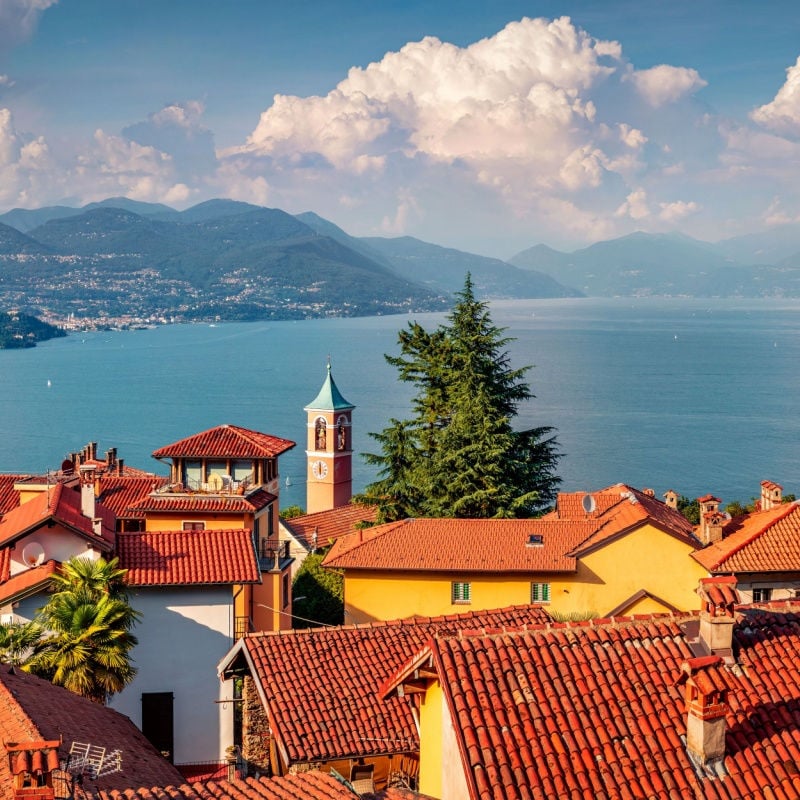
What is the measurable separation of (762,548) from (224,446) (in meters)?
15.2

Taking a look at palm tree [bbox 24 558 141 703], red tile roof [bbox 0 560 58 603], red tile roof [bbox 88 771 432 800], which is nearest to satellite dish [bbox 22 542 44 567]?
red tile roof [bbox 0 560 58 603]

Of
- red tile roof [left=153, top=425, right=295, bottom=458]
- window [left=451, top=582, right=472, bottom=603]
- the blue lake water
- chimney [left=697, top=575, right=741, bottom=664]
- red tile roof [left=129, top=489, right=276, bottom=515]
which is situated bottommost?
the blue lake water

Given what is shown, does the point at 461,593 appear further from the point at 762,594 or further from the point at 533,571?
the point at 762,594

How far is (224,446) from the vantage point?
31.3 metres

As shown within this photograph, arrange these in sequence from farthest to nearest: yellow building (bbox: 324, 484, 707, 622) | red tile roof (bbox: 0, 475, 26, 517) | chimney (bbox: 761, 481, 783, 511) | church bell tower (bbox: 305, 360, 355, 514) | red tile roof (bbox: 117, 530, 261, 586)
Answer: church bell tower (bbox: 305, 360, 355, 514)
red tile roof (bbox: 0, 475, 26, 517)
chimney (bbox: 761, 481, 783, 511)
yellow building (bbox: 324, 484, 707, 622)
red tile roof (bbox: 117, 530, 261, 586)

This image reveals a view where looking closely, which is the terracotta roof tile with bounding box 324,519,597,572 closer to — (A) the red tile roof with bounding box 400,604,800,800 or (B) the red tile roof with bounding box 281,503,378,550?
(B) the red tile roof with bounding box 281,503,378,550

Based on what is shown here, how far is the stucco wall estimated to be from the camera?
2016 centimetres

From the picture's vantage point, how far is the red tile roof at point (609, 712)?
25.3 ft

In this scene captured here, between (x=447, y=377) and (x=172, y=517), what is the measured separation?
1416 cm

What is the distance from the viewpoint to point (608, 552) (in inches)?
1003

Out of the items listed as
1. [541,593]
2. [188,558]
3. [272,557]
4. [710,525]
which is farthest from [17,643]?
[710,525]

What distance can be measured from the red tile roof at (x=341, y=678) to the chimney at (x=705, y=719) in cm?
385

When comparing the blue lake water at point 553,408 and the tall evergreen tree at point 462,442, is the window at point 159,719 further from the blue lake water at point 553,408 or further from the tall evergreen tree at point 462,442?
the blue lake water at point 553,408

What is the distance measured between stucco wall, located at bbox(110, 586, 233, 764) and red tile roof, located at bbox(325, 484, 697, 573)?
5025 mm
